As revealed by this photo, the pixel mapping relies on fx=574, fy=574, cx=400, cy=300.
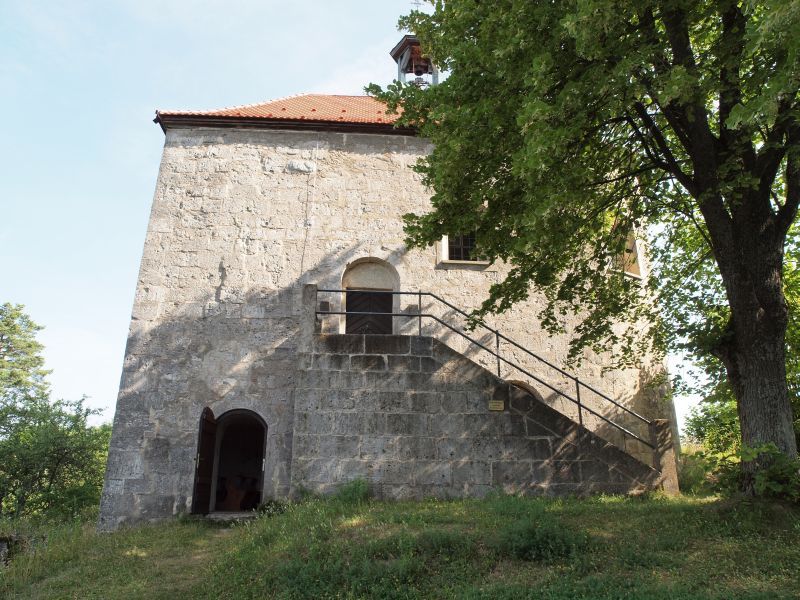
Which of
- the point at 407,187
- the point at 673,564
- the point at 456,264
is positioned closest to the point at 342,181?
the point at 407,187

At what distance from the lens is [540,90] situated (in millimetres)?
6383

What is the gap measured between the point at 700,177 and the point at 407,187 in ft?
25.2

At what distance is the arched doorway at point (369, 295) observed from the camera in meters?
13.3

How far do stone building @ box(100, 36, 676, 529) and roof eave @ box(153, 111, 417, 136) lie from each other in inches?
1.5

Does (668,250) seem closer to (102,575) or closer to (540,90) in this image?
(540,90)

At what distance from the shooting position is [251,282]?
1283 centimetres

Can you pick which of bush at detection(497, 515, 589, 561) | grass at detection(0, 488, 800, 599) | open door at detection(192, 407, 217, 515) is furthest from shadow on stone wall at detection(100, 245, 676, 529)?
bush at detection(497, 515, 589, 561)

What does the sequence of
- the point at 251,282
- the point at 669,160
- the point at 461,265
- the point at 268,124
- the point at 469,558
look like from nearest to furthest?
the point at 469,558 → the point at 669,160 → the point at 251,282 → the point at 461,265 → the point at 268,124

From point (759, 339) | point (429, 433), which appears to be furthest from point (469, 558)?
point (759, 339)

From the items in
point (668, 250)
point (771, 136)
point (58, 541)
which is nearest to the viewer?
point (771, 136)

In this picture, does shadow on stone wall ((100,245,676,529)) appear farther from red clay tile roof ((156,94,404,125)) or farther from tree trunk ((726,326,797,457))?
tree trunk ((726,326,797,457))

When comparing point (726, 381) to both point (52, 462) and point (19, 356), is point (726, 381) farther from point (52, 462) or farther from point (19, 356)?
point (19, 356)

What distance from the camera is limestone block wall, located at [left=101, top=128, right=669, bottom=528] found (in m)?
11.5

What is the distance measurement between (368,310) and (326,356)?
3049 mm
